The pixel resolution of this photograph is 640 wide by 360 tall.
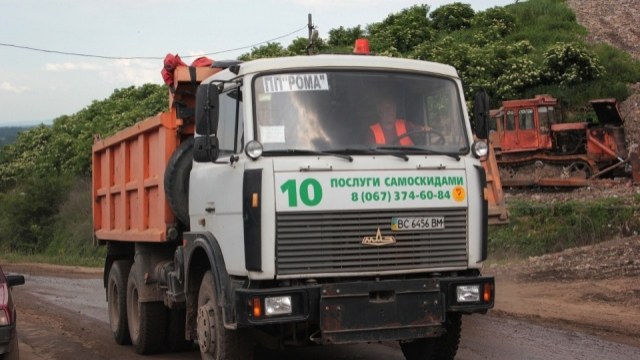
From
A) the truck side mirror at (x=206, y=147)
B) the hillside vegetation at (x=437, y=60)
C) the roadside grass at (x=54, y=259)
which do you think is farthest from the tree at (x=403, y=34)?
the truck side mirror at (x=206, y=147)

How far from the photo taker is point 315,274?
6.91 m

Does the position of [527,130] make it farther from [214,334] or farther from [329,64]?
[214,334]

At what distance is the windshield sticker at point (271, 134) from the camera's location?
7.07 m

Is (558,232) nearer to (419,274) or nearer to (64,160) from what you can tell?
(419,274)

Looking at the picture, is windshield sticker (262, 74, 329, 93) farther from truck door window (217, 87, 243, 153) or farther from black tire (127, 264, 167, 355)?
black tire (127, 264, 167, 355)

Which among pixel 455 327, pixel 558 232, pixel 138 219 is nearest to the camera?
pixel 455 327

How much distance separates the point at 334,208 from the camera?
22.7ft

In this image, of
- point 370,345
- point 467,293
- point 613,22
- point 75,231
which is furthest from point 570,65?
point 467,293

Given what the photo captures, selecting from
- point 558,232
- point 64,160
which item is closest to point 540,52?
point 558,232

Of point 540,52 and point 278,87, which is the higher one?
point 540,52

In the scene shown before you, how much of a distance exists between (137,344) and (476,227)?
15.9ft

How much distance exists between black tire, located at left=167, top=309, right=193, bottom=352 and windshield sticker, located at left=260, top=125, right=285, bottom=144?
3861 mm

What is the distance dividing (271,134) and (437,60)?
1258 inches

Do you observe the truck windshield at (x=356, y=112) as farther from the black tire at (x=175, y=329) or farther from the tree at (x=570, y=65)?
the tree at (x=570, y=65)
